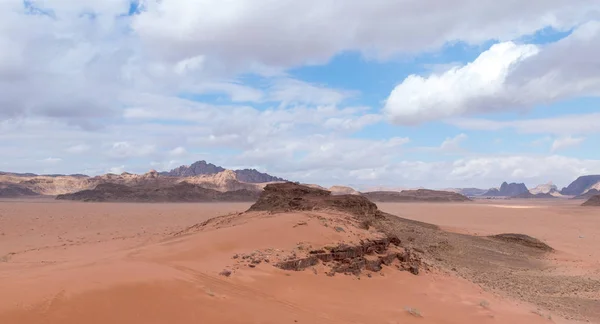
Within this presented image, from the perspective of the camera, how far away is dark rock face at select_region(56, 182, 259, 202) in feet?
287

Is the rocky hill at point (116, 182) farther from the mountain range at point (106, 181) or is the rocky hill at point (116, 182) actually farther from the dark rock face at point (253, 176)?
the dark rock face at point (253, 176)

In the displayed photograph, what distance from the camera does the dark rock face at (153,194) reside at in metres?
87.4

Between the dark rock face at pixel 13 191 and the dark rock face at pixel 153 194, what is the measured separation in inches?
613

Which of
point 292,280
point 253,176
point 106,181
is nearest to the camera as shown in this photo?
point 292,280

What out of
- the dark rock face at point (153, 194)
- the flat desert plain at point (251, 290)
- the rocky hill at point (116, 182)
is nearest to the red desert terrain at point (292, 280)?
the flat desert plain at point (251, 290)

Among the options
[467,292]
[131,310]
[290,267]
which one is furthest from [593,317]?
[131,310]

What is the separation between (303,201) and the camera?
21453 mm

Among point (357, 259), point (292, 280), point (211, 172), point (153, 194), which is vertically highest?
point (211, 172)

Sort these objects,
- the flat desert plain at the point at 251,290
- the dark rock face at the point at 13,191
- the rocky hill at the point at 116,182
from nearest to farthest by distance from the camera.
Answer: the flat desert plain at the point at 251,290 < the dark rock face at the point at 13,191 < the rocky hill at the point at 116,182

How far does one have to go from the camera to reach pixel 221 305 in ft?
27.5

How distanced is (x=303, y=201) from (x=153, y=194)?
7553 cm

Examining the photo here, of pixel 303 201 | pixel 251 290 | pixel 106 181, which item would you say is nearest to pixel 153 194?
pixel 106 181

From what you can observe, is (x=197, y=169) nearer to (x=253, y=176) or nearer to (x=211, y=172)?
(x=211, y=172)

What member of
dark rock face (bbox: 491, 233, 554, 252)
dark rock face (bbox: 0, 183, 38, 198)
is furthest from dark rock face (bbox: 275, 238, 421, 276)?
dark rock face (bbox: 0, 183, 38, 198)
